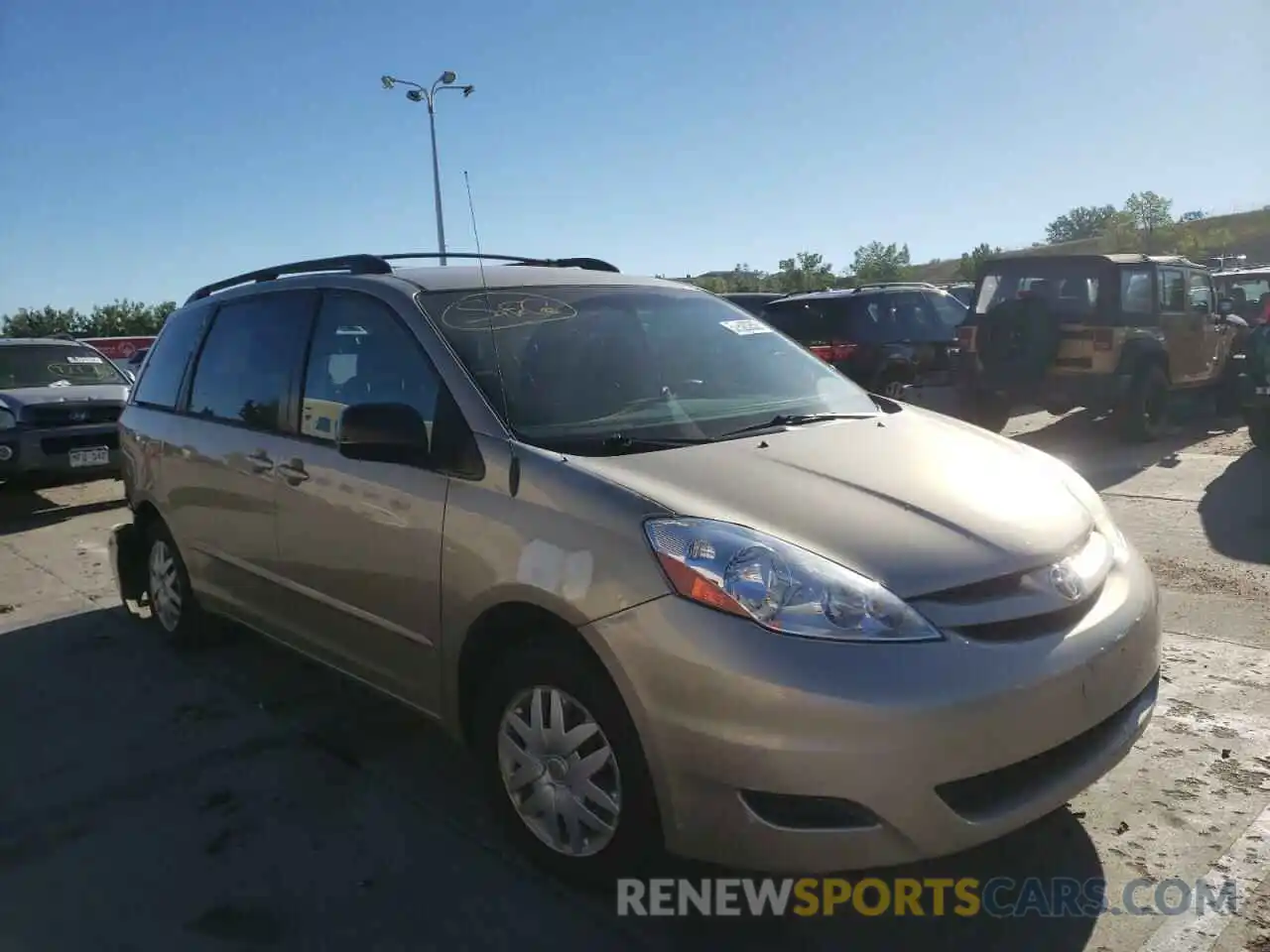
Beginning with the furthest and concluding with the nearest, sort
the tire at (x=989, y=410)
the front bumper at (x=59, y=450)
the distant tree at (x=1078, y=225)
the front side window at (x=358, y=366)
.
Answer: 1. the distant tree at (x=1078, y=225)
2. the tire at (x=989, y=410)
3. the front bumper at (x=59, y=450)
4. the front side window at (x=358, y=366)

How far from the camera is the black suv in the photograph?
432 inches

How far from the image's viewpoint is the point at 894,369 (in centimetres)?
1104

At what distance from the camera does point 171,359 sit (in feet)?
16.6

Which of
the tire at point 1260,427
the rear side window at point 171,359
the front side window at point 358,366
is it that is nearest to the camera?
the front side window at point 358,366

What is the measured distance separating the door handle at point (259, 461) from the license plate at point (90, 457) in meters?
6.47

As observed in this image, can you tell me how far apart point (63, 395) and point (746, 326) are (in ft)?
27.3

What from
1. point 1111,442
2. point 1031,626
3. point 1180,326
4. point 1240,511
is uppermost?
point 1180,326

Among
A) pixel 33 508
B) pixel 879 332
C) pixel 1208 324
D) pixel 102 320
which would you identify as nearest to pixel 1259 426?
pixel 1208 324

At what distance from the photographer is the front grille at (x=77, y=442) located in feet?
30.3

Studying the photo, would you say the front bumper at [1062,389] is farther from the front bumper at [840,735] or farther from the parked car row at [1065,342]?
the front bumper at [840,735]

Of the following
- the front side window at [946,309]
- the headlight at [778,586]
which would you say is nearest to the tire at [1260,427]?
the front side window at [946,309]

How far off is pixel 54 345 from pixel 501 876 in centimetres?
1016

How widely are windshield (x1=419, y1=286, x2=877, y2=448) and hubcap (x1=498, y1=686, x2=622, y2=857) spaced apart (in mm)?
776

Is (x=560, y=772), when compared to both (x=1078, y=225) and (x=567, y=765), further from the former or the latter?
(x=1078, y=225)
